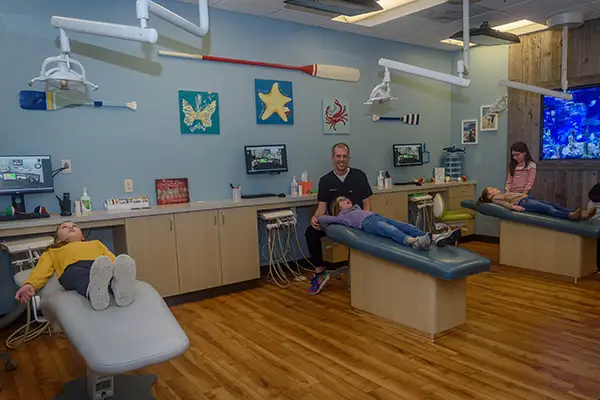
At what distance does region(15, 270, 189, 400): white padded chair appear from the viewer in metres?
1.87

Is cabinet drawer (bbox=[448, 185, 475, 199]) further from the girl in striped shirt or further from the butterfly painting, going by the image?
the butterfly painting

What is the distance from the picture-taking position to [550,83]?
205 inches

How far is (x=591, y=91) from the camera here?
4.92 metres

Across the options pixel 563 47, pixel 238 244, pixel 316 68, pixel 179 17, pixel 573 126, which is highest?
pixel 563 47

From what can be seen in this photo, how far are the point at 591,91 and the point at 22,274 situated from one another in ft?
17.8

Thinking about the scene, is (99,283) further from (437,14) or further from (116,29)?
(437,14)

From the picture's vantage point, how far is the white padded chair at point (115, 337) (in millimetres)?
1870

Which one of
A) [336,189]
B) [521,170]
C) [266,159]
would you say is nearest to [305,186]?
[266,159]

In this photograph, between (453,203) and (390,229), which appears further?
(453,203)

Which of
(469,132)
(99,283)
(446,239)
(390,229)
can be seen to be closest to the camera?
(99,283)

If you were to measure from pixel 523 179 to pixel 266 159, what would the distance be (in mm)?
2648

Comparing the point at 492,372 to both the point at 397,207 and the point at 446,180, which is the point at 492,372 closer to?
the point at 397,207

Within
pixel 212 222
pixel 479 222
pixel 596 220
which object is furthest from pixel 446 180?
pixel 212 222

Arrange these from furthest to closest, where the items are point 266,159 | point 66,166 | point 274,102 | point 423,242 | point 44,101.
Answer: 1. point 274,102
2. point 266,159
3. point 66,166
4. point 44,101
5. point 423,242
